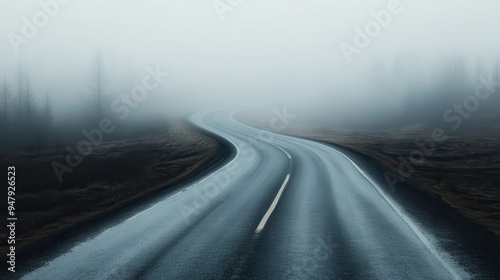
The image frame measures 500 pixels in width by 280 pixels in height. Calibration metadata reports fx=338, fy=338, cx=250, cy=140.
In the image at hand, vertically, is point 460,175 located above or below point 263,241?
above

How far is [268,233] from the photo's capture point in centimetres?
715

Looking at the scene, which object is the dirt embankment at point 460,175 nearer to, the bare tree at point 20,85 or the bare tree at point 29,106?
the bare tree at point 29,106

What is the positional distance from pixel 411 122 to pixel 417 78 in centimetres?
7146

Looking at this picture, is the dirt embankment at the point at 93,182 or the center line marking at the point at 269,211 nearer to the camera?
the center line marking at the point at 269,211

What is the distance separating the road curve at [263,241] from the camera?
5324 millimetres

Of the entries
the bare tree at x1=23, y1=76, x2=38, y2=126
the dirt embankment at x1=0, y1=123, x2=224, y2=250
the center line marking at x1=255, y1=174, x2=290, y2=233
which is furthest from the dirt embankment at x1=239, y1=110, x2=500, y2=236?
the bare tree at x1=23, y1=76, x2=38, y2=126

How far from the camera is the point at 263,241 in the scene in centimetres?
666

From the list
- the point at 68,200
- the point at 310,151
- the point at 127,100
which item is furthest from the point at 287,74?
the point at 68,200

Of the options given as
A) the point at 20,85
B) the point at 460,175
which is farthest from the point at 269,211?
the point at 20,85

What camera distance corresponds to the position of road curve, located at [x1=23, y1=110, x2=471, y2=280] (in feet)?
17.5

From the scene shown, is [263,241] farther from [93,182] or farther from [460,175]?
[460,175]

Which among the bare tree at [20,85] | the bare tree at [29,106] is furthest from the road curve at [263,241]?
the bare tree at [20,85]

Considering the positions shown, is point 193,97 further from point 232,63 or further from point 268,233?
point 268,233

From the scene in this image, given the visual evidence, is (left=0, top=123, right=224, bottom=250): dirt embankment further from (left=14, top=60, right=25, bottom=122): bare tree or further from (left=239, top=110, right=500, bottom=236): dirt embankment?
(left=14, top=60, right=25, bottom=122): bare tree
